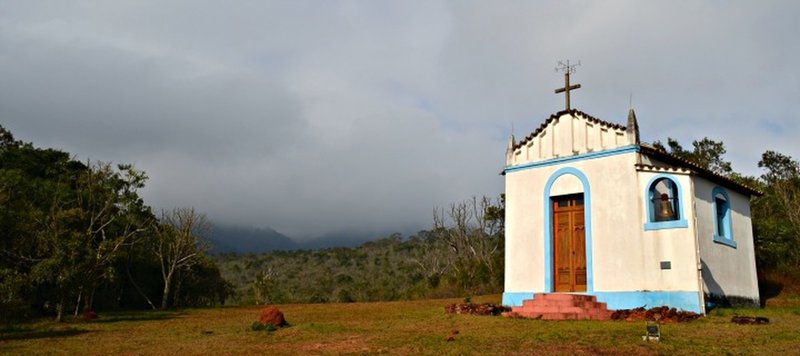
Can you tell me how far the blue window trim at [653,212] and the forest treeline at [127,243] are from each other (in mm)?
10992

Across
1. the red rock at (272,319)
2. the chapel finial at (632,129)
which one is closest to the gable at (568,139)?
the chapel finial at (632,129)

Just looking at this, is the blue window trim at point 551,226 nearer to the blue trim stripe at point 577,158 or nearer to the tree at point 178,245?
the blue trim stripe at point 577,158

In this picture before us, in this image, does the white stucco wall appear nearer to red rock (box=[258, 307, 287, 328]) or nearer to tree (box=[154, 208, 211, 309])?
red rock (box=[258, 307, 287, 328])

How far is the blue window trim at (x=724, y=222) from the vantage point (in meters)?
17.7

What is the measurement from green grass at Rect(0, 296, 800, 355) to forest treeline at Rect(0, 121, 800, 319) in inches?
137

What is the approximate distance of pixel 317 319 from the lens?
19.4m

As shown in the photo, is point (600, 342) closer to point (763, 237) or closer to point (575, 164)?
point (575, 164)

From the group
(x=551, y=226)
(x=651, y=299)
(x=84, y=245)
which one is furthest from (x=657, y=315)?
(x=84, y=245)

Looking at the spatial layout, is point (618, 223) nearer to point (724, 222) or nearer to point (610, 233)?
point (610, 233)

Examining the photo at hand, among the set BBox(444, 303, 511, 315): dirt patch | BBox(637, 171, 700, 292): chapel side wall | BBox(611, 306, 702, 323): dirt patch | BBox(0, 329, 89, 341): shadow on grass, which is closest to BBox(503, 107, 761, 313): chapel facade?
BBox(637, 171, 700, 292): chapel side wall

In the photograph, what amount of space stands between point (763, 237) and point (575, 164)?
1273cm

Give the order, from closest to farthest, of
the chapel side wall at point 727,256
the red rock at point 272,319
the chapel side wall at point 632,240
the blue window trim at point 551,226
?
the chapel side wall at point 632,240 < the red rock at point 272,319 < the chapel side wall at point 727,256 < the blue window trim at point 551,226

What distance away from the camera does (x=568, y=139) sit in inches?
732

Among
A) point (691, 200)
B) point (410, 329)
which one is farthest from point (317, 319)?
point (691, 200)
